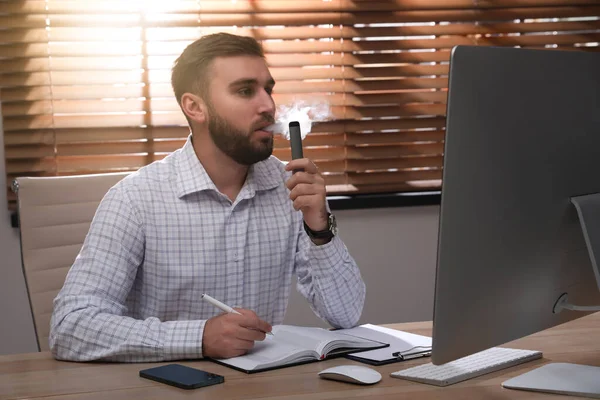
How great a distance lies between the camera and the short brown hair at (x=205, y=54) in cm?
199

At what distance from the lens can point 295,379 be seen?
1329 mm

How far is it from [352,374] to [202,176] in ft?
2.53

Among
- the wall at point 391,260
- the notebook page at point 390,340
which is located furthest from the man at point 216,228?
the wall at point 391,260

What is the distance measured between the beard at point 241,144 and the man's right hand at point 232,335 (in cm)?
55

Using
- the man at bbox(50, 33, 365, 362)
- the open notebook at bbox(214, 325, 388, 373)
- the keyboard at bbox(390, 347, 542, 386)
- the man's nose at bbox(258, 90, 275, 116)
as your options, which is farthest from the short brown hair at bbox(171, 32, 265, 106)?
the keyboard at bbox(390, 347, 542, 386)

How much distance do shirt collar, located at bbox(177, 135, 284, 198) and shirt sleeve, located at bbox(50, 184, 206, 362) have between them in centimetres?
15

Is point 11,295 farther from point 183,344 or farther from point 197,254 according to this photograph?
point 183,344

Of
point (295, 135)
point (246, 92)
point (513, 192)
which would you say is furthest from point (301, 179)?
point (513, 192)

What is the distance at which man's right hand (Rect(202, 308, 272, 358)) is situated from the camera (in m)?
1.44

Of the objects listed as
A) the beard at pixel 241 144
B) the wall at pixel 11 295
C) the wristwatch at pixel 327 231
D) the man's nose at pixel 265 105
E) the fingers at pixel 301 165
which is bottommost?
the wall at pixel 11 295

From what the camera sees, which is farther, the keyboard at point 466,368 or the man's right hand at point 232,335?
the man's right hand at point 232,335

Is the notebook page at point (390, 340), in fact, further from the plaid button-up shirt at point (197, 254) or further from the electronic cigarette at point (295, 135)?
the electronic cigarette at point (295, 135)

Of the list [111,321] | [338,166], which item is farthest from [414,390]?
[338,166]

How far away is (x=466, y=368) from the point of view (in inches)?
53.1
